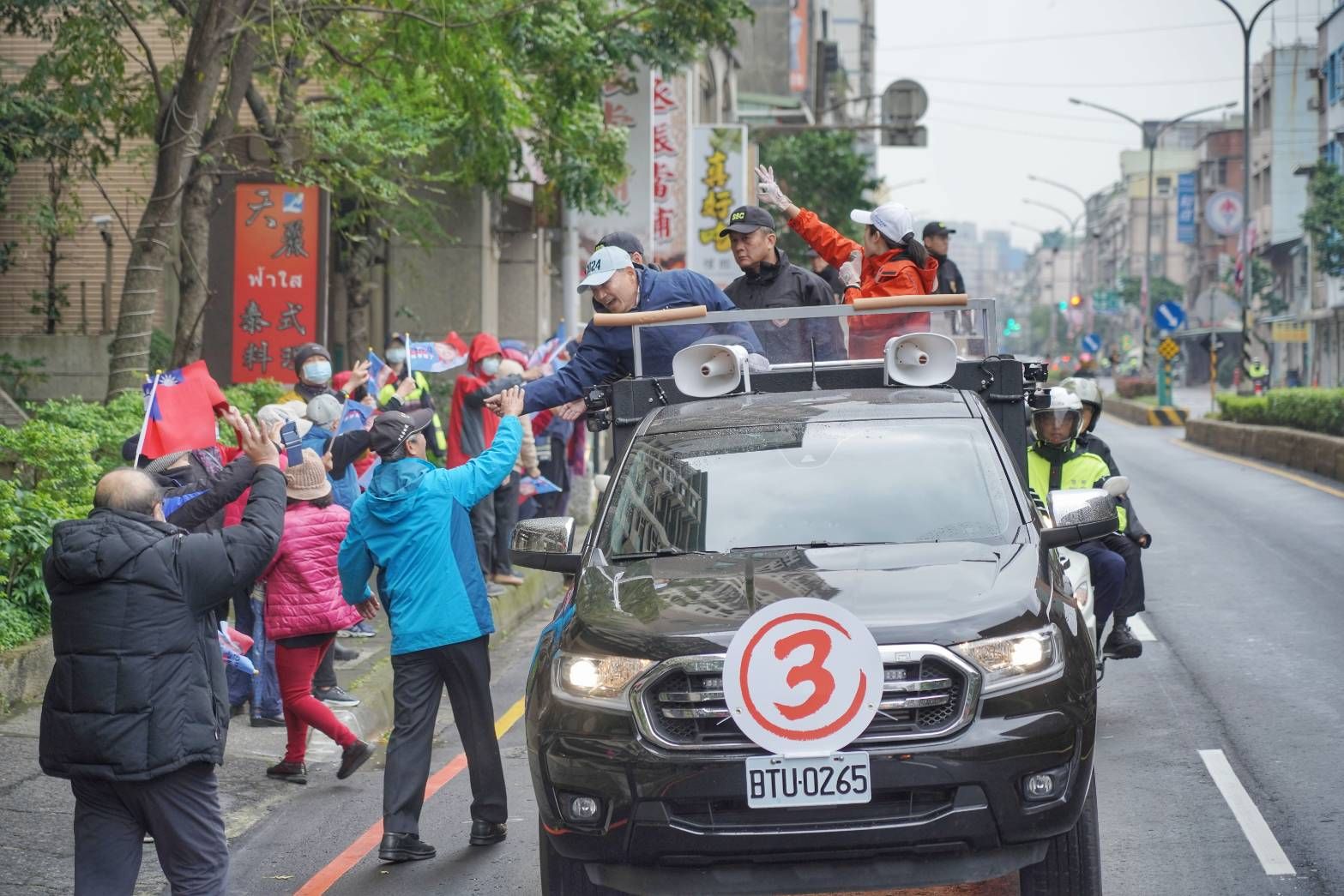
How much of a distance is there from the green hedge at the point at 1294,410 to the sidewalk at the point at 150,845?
17.9 metres

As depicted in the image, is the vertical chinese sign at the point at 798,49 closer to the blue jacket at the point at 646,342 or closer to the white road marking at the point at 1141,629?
the white road marking at the point at 1141,629

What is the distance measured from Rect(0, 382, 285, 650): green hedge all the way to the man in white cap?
3.18 meters

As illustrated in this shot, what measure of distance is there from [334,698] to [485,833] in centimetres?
274

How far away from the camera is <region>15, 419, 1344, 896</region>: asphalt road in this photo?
6438mm

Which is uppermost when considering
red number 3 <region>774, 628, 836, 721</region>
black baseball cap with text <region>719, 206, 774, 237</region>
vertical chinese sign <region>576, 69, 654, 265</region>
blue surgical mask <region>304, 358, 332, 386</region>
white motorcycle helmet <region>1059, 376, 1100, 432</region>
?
vertical chinese sign <region>576, 69, 654, 265</region>

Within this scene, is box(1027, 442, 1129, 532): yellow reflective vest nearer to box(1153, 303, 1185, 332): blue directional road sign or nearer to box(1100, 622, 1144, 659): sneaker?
box(1100, 622, 1144, 659): sneaker

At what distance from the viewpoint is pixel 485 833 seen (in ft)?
23.2

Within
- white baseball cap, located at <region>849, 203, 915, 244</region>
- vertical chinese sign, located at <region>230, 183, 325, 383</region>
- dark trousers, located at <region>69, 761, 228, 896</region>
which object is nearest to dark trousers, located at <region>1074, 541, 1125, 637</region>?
white baseball cap, located at <region>849, 203, 915, 244</region>

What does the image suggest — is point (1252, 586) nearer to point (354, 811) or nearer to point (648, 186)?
point (354, 811)

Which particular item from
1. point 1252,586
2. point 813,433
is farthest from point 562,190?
point 813,433

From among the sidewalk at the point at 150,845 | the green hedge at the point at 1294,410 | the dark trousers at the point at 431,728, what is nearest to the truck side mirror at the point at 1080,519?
the dark trousers at the point at 431,728

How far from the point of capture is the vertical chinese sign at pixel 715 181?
2842 centimetres

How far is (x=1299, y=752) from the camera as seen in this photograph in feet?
26.2

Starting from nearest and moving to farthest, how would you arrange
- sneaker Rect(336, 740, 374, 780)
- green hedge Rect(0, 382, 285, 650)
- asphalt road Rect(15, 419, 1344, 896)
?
1. asphalt road Rect(15, 419, 1344, 896)
2. sneaker Rect(336, 740, 374, 780)
3. green hedge Rect(0, 382, 285, 650)
